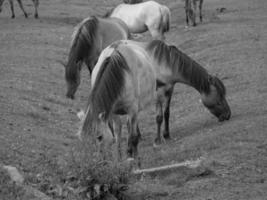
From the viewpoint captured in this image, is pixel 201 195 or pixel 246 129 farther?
pixel 246 129

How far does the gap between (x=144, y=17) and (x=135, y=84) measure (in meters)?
11.3

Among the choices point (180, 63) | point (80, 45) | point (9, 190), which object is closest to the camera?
point (9, 190)

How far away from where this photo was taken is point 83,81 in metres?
18.5

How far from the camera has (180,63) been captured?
39.6 feet

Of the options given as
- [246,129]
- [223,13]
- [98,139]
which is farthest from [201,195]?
[223,13]

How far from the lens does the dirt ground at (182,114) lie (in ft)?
28.6

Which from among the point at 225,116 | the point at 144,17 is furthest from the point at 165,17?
the point at 225,116

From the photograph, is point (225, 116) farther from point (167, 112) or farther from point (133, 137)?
point (133, 137)

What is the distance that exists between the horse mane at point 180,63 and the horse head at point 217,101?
0.13 m

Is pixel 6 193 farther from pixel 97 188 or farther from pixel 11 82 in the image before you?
pixel 11 82

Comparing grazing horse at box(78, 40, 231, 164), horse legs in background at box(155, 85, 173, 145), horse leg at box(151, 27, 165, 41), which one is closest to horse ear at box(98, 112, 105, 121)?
grazing horse at box(78, 40, 231, 164)

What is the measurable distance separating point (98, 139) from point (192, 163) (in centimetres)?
143

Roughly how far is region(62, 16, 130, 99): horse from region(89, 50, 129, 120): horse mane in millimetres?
4342

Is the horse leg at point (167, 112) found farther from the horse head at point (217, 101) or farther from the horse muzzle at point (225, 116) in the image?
the horse muzzle at point (225, 116)
